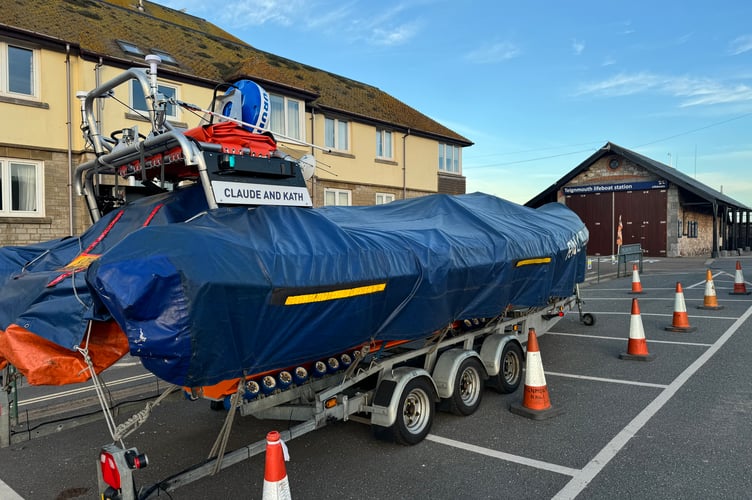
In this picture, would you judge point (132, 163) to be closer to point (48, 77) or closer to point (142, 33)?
→ point (48, 77)

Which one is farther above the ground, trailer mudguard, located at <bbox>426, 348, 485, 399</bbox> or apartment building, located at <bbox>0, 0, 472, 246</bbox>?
apartment building, located at <bbox>0, 0, 472, 246</bbox>

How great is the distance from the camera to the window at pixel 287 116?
20.4m

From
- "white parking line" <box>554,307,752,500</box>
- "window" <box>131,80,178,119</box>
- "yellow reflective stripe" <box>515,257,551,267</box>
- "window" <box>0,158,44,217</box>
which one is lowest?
"white parking line" <box>554,307,752,500</box>

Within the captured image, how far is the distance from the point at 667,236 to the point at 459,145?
15.0 metres

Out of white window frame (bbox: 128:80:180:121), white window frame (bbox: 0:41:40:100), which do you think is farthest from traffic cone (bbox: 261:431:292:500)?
white window frame (bbox: 0:41:40:100)

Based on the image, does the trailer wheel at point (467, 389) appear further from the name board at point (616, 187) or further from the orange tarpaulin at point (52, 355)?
the name board at point (616, 187)

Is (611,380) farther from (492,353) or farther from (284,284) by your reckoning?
(284,284)

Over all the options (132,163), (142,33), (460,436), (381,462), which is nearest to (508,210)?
(460,436)

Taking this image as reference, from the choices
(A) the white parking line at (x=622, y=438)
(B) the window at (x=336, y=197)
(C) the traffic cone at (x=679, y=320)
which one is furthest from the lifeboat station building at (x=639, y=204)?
(A) the white parking line at (x=622, y=438)

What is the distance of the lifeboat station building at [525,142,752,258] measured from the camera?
33.3m

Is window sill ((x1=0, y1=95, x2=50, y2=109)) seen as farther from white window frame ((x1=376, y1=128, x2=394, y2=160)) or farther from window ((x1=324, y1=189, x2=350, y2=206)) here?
white window frame ((x1=376, y1=128, x2=394, y2=160))

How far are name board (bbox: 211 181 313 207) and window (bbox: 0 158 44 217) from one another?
13.4 metres

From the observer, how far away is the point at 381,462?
15.2 ft

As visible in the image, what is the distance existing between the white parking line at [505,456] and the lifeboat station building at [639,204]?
30.2 metres
